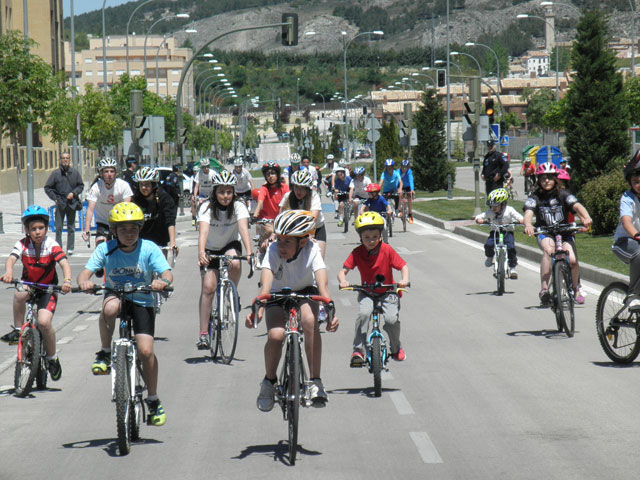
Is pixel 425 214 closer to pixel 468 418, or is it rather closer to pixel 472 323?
pixel 472 323

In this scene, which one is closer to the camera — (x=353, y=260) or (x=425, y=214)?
(x=353, y=260)

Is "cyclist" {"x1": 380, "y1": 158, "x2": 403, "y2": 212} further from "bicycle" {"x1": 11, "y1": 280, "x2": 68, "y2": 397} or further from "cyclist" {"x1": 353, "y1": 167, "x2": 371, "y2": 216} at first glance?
"bicycle" {"x1": 11, "y1": 280, "x2": 68, "y2": 397}

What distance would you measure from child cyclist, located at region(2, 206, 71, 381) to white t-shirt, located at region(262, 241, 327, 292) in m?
2.22

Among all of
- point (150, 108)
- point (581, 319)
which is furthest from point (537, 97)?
point (581, 319)

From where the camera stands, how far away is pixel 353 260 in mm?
9219

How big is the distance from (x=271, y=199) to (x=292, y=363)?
7658 mm

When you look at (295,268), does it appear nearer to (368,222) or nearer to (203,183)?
(368,222)

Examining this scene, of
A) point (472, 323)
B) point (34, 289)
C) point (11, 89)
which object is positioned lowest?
point (472, 323)

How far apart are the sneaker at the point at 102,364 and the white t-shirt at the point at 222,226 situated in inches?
126

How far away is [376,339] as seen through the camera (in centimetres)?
874

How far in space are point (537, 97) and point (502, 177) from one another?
124 m

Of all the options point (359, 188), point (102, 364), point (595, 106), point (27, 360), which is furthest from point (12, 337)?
point (595, 106)

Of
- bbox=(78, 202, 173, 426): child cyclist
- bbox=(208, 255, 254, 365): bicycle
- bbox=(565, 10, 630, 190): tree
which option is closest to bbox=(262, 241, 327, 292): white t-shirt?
bbox=(78, 202, 173, 426): child cyclist

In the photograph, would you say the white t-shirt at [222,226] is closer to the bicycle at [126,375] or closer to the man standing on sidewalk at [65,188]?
the bicycle at [126,375]
